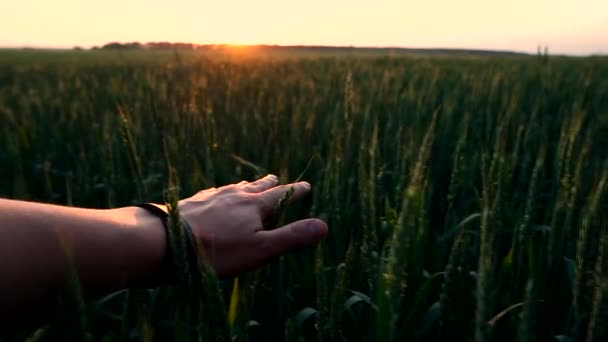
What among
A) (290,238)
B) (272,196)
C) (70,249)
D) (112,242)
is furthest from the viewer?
(272,196)

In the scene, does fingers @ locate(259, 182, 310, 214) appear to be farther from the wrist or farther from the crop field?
→ the wrist

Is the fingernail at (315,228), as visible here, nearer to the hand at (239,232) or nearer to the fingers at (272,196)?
the hand at (239,232)

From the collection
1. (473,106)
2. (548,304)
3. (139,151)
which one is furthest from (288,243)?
(473,106)

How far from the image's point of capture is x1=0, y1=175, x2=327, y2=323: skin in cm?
68

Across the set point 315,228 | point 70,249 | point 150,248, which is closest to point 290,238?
point 315,228

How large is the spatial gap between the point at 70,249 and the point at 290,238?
0.34 metres

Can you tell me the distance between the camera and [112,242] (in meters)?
0.76

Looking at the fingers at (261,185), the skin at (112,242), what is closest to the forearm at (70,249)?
the skin at (112,242)

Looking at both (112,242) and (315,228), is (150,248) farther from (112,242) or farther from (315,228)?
(315,228)

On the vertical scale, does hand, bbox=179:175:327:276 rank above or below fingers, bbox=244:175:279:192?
below

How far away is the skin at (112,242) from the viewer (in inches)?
26.9

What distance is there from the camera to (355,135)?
5.74ft

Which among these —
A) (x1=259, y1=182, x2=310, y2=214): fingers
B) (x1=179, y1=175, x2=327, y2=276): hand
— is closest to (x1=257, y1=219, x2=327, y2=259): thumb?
(x1=179, y1=175, x2=327, y2=276): hand

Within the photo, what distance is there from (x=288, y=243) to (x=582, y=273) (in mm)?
399
